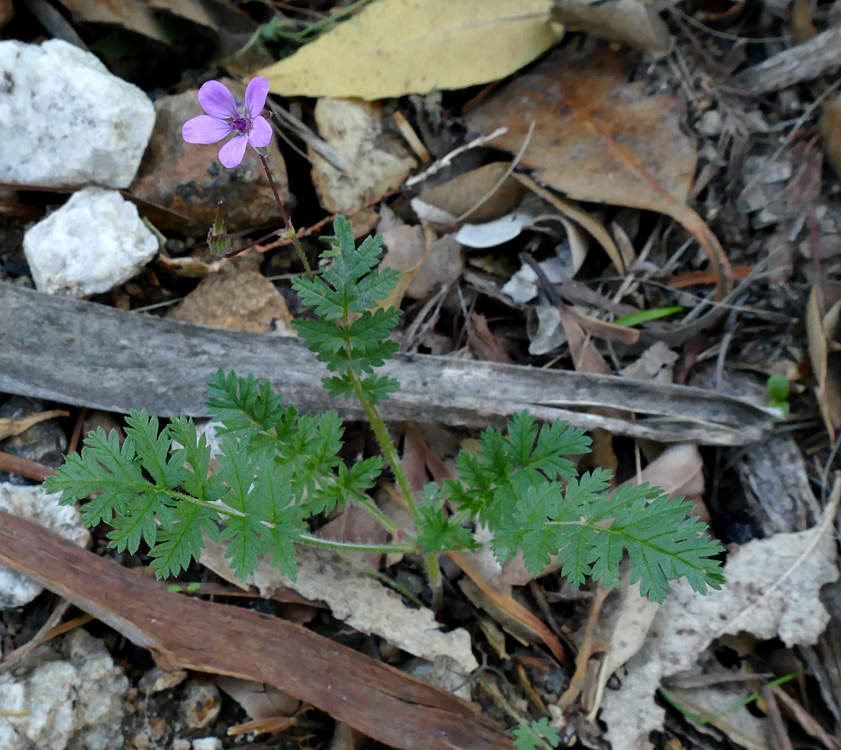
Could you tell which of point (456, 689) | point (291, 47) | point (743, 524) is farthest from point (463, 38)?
point (456, 689)

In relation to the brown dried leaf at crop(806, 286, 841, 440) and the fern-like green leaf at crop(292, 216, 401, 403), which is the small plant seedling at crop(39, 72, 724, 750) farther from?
the brown dried leaf at crop(806, 286, 841, 440)

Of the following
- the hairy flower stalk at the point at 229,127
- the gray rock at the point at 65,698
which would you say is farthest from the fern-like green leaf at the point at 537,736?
the hairy flower stalk at the point at 229,127

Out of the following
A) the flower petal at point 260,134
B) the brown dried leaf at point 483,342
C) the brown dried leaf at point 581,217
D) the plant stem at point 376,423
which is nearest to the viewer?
the flower petal at point 260,134

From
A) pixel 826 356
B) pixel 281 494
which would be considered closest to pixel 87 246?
pixel 281 494

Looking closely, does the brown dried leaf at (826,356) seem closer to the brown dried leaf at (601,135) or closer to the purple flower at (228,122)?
the brown dried leaf at (601,135)

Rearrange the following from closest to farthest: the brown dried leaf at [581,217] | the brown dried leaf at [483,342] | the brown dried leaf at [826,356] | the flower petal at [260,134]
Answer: the flower petal at [260,134] → the brown dried leaf at [826,356] → the brown dried leaf at [483,342] → the brown dried leaf at [581,217]

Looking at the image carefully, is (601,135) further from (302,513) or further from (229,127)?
(302,513)

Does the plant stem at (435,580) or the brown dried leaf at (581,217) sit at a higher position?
the brown dried leaf at (581,217)
